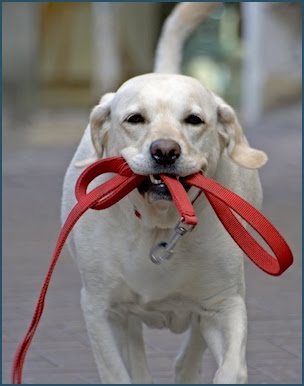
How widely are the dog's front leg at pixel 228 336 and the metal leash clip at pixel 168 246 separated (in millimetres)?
296

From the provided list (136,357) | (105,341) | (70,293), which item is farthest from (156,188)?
(70,293)

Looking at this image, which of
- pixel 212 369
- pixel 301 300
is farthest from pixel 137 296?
pixel 301 300

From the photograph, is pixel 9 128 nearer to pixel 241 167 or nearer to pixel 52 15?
pixel 52 15

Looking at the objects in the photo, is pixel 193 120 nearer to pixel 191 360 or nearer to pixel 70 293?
pixel 191 360

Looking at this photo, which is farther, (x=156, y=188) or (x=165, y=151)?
(x=156, y=188)

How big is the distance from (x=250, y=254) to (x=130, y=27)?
13767mm

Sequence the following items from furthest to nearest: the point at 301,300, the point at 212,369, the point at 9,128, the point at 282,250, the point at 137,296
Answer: the point at 9,128 → the point at 301,300 → the point at 212,369 → the point at 137,296 → the point at 282,250

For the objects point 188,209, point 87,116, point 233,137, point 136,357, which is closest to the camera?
point 188,209

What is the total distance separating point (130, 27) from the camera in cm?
1814

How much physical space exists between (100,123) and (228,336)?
0.98m

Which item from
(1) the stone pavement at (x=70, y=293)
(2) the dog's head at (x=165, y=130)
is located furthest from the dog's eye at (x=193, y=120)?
(1) the stone pavement at (x=70, y=293)

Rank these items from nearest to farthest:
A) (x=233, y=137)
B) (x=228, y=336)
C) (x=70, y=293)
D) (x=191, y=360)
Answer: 1. (x=228, y=336)
2. (x=233, y=137)
3. (x=191, y=360)
4. (x=70, y=293)

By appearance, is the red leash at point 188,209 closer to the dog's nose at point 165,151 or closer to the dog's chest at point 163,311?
the dog's nose at point 165,151

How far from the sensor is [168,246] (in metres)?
4.88
